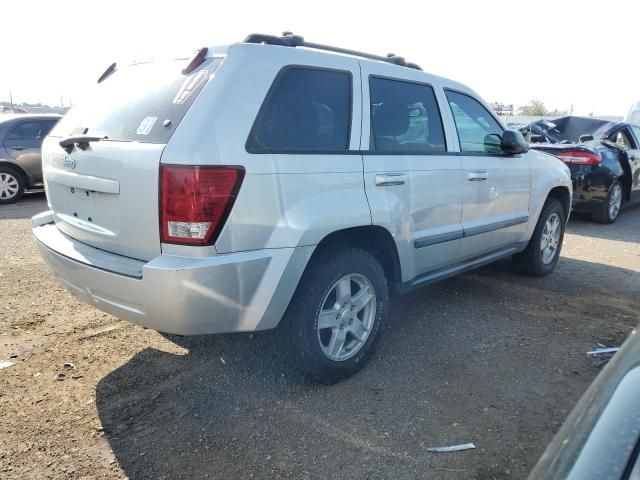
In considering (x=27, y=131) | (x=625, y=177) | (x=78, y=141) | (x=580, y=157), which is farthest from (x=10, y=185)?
(x=625, y=177)

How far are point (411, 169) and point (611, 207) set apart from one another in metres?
6.56

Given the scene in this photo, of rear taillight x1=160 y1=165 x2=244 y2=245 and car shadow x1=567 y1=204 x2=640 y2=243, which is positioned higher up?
rear taillight x1=160 y1=165 x2=244 y2=245

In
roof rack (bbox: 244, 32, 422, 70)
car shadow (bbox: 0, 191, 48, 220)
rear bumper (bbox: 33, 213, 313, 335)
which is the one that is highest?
roof rack (bbox: 244, 32, 422, 70)

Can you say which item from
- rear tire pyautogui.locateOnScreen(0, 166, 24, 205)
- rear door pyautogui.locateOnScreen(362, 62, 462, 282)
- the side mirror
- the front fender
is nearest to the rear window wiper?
rear door pyautogui.locateOnScreen(362, 62, 462, 282)

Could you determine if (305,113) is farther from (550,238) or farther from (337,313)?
(550,238)

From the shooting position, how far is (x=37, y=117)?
9367mm

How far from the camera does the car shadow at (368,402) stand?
2404mm

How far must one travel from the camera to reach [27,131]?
9219 mm

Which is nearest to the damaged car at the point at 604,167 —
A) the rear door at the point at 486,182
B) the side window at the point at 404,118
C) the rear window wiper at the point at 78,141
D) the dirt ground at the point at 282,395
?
the rear door at the point at 486,182

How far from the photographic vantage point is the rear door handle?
3.07m

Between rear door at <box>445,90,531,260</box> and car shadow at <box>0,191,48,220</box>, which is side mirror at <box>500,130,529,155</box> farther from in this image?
car shadow at <box>0,191,48,220</box>

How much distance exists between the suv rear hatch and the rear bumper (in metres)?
0.13

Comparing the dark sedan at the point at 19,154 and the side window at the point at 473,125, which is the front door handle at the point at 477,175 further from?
the dark sedan at the point at 19,154

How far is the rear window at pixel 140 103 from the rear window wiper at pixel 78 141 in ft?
0.25
